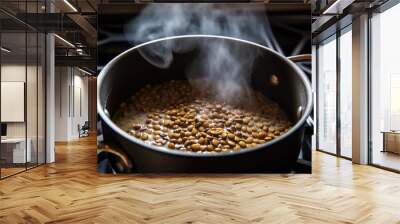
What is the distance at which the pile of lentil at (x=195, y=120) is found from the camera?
553 cm

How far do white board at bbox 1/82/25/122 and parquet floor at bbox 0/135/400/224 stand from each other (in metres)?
0.94

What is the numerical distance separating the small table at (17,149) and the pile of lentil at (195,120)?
5.62ft

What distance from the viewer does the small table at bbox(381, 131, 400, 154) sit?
6015 millimetres

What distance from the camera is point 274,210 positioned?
143 inches

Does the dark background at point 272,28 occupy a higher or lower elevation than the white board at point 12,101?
higher

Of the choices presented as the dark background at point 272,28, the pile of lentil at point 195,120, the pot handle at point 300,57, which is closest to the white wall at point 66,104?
the dark background at point 272,28

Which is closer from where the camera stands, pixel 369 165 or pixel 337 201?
pixel 337 201

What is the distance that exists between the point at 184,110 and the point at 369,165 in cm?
A: 365

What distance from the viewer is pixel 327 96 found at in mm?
9016

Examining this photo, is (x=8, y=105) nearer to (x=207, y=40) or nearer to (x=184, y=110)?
(x=184, y=110)

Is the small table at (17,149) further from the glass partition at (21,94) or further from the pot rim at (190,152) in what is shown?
the pot rim at (190,152)

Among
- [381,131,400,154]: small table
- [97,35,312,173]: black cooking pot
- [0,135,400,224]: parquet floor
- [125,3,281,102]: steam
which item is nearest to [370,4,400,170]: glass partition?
[381,131,400,154]: small table

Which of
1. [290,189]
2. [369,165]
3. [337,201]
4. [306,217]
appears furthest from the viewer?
[369,165]

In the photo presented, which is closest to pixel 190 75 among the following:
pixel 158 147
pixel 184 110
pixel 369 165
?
pixel 184 110
